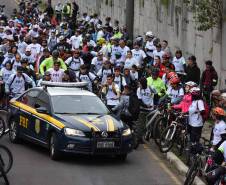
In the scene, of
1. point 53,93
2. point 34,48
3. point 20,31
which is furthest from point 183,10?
point 53,93

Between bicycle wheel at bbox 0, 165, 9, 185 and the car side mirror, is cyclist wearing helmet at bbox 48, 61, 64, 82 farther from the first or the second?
bicycle wheel at bbox 0, 165, 9, 185

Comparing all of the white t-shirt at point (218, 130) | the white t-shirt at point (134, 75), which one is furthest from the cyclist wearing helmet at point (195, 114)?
the white t-shirt at point (134, 75)

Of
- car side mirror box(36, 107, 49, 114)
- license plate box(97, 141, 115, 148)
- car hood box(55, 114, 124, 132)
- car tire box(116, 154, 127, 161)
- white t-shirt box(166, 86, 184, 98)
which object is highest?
white t-shirt box(166, 86, 184, 98)

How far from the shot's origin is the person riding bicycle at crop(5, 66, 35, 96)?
2201 cm

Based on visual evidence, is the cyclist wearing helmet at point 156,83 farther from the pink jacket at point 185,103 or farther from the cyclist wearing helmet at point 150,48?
the cyclist wearing helmet at point 150,48

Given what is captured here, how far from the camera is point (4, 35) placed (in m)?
32.1

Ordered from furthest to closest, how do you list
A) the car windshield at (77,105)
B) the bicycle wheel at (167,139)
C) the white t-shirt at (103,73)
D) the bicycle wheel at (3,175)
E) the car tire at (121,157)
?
the white t-shirt at (103,73) → the bicycle wheel at (167,139) → the car windshield at (77,105) → the car tire at (121,157) → the bicycle wheel at (3,175)

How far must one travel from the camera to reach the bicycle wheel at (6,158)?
15.0 metres

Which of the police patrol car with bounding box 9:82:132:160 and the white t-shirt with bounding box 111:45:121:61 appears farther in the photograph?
the white t-shirt with bounding box 111:45:121:61

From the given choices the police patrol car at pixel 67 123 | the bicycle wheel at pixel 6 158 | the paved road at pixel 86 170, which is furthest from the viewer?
the police patrol car at pixel 67 123

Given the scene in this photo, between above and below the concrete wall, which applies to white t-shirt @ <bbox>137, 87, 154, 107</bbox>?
A: below

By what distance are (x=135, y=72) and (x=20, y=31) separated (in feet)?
40.0

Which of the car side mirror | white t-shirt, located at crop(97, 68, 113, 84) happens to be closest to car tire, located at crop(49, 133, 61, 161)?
the car side mirror

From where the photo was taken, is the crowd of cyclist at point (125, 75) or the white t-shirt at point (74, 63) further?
the white t-shirt at point (74, 63)
